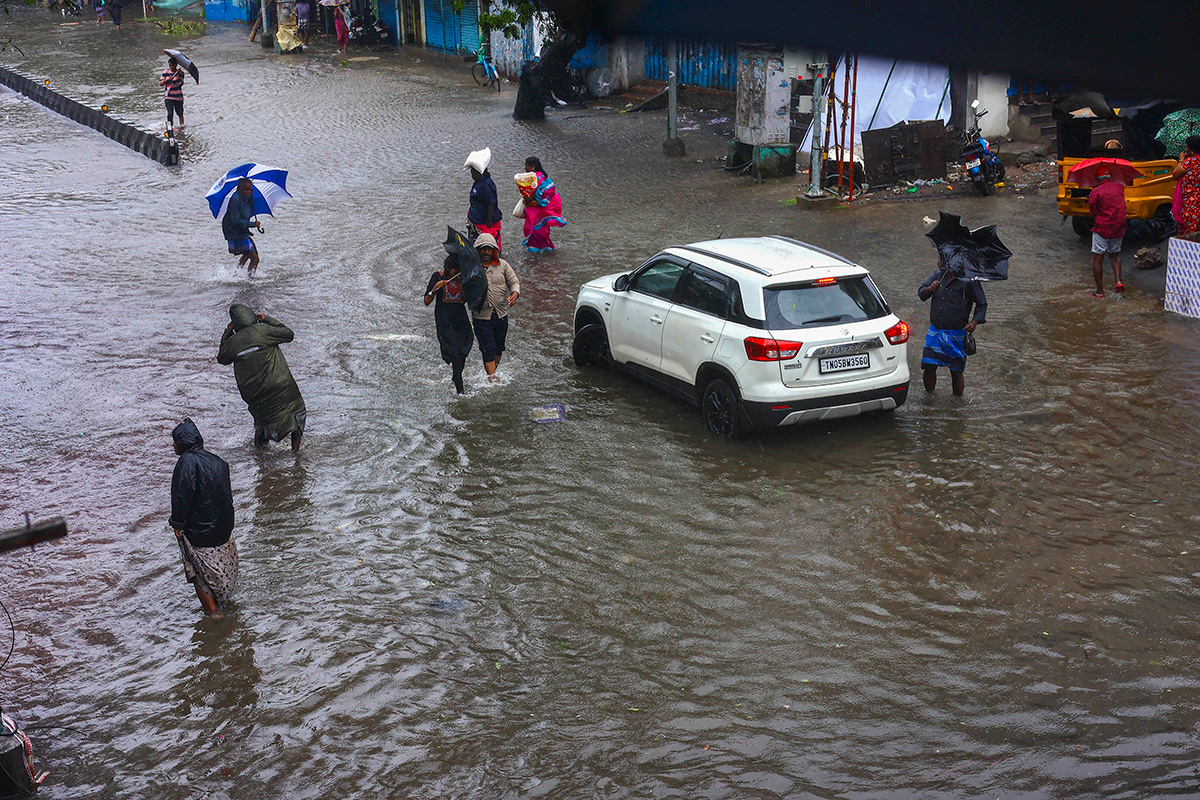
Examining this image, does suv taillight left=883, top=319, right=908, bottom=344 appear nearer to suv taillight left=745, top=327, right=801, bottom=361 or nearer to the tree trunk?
suv taillight left=745, top=327, right=801, bottom=361

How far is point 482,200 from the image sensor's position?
13.8m

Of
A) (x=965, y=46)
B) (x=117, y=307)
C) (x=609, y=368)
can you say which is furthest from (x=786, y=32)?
(x=117, y=307)

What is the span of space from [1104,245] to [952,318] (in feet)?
13.1

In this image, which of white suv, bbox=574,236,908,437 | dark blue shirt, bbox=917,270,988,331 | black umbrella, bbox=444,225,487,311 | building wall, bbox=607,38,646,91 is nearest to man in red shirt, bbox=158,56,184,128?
building wall, bbox=607,38,646,91

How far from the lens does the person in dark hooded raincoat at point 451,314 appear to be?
1015 centimetres

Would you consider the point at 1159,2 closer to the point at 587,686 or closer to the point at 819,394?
the point at 587,686

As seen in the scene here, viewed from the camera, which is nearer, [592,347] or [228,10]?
[592,347]

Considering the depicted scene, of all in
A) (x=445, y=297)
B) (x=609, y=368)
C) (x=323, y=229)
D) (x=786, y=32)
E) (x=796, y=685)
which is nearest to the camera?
(x=786, y=32)

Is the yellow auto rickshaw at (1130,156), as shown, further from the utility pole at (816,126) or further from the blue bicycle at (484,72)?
the blue bicycle at (484,72)

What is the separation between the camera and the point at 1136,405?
9.43 metres

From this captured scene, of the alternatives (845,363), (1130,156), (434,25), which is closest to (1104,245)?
(1130,156)

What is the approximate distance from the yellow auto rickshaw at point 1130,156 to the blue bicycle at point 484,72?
1859cm

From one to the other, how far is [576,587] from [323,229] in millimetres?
11438

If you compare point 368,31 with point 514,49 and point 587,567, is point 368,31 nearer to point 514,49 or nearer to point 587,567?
point 514,49
